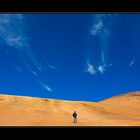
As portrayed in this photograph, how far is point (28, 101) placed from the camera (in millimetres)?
40938
